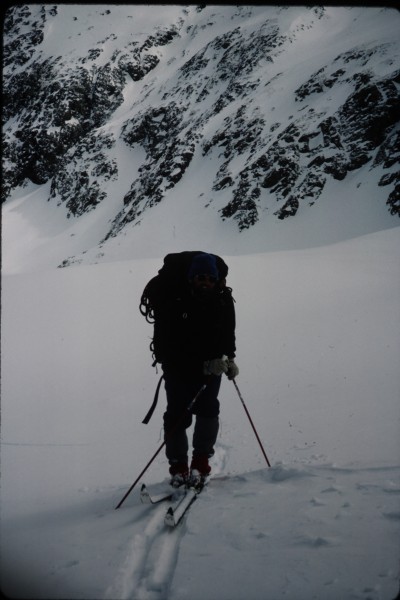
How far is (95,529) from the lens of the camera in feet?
8.57

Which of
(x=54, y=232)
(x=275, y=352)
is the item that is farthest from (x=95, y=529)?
(x=54, y=232)

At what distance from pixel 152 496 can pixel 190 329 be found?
1.27m

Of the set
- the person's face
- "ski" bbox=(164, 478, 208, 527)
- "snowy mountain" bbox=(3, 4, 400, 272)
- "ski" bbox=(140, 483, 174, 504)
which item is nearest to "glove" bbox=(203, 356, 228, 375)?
the person's face

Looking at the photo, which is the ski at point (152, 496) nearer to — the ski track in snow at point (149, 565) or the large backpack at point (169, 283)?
the ski track in snow at point (149, 565)

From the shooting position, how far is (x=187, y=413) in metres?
3.39

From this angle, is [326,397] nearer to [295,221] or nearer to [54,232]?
[295,221]

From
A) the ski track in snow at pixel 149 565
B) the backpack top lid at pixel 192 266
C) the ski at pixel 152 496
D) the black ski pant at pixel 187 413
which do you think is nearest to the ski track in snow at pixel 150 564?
the ski track in snow at pixel 149 565

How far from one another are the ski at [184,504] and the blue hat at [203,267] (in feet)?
5.32

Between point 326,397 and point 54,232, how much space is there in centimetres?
5223

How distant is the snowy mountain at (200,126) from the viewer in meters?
30.6

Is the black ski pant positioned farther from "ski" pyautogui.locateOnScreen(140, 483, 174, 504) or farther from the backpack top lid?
the backpack top lid

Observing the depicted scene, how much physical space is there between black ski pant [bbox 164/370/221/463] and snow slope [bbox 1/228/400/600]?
358 millimetres

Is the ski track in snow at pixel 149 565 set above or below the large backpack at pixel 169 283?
below

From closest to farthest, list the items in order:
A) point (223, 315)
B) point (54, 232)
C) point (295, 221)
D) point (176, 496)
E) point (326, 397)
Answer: point (176, 496)
point (223, 315)
point (326, 397)
point (295, 221)
point (54, 232)
